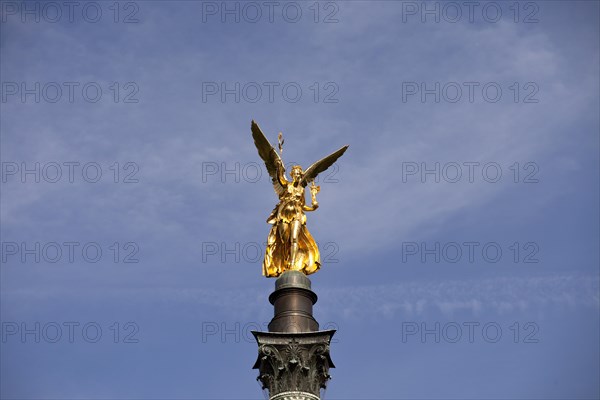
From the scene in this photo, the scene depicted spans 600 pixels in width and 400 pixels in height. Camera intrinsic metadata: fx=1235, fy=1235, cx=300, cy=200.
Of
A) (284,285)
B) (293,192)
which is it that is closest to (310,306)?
(284,285)

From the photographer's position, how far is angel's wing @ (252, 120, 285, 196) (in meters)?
45.7

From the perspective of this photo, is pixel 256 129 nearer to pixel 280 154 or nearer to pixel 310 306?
pixel 280 154

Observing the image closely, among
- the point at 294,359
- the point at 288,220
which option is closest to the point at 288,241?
the point at 288,220

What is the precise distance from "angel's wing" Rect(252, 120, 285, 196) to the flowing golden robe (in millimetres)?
537

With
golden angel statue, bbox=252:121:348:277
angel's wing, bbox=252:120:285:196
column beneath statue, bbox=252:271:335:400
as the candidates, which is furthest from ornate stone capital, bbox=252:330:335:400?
angel's wing, bbox=252:120:285:196

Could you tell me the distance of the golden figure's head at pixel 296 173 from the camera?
46062mm

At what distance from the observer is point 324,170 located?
47312 millimetres

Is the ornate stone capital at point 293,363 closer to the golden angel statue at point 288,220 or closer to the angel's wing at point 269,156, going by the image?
the golden angel statue at point 288,220

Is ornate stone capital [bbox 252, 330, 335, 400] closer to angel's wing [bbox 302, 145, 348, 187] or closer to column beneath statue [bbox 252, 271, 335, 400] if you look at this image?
column beneath statue [bbox 252, 271, 335, 400]

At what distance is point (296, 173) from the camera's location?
46.1 meters

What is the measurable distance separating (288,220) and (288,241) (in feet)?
2.66

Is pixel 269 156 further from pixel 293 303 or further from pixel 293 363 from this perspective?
pixel 293 363

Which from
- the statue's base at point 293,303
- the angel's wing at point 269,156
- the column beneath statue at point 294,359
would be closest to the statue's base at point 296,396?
the column beneath statue at point 294,359

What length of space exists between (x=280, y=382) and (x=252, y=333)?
1.92m
